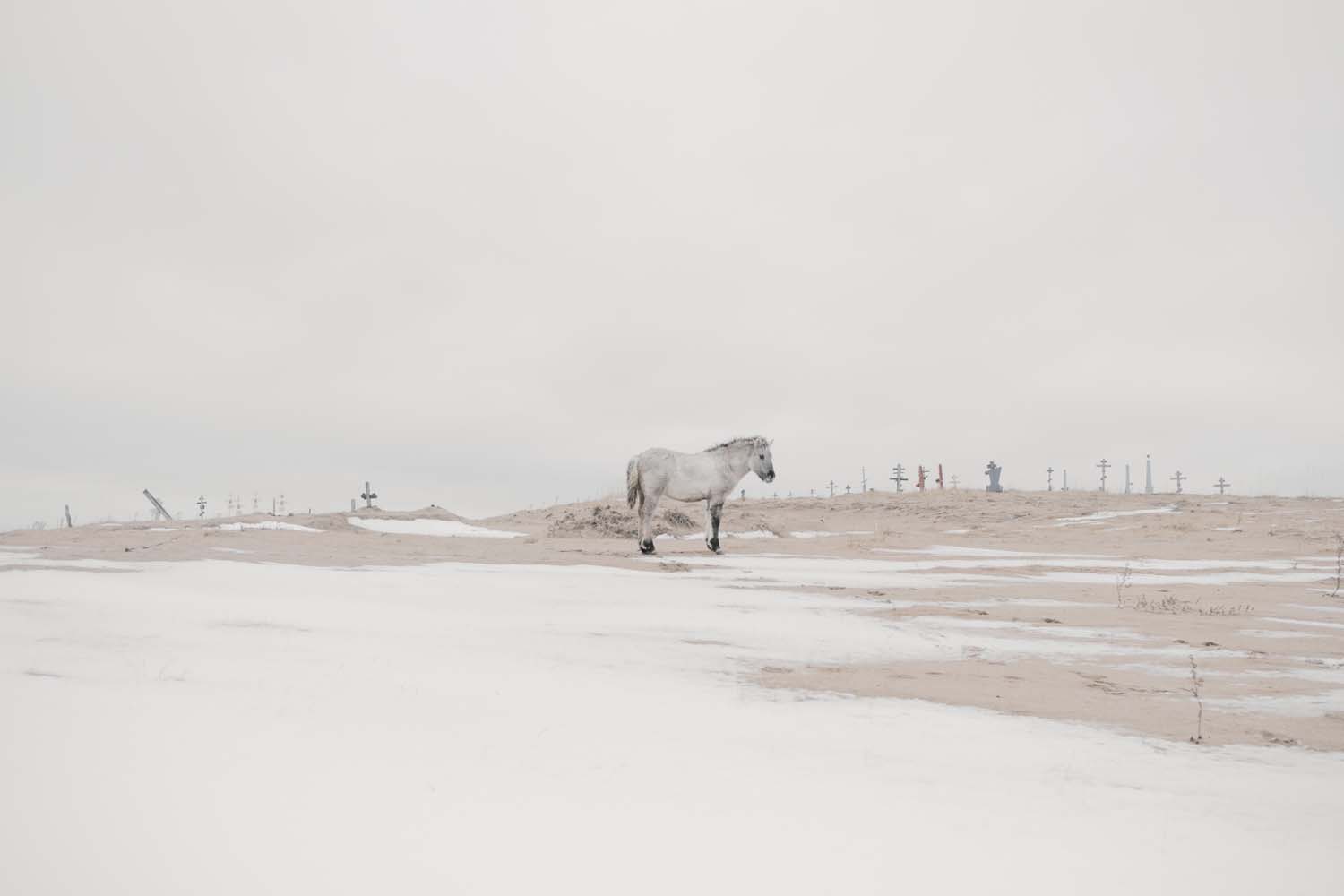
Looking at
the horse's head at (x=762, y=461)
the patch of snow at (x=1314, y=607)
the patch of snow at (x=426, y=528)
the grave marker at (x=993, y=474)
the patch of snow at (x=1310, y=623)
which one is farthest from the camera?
the grave marker at (x=993, y=474)

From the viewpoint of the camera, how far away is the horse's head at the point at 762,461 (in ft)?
45.5

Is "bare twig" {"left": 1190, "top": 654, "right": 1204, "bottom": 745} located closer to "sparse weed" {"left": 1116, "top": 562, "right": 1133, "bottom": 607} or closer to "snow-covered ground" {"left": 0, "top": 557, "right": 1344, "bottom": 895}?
"snow-covered ground" {"left": 0, "top": 557, "right": 1344, "bottom": 895}

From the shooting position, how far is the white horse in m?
13.0

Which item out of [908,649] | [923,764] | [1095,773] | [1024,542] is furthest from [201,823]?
[1024,542]

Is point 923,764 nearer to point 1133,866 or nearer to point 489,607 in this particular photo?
point 1133,866

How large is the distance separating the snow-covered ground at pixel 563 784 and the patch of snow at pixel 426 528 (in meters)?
13.2

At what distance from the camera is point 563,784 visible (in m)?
2.25

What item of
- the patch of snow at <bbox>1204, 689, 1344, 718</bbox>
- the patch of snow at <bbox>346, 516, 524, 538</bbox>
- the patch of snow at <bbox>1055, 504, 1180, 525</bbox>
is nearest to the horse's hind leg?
the patch of snow at <bbox>346, 516, 524, 538</bbox>

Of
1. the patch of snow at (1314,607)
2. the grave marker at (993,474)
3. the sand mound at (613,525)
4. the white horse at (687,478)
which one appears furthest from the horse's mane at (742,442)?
the grave marker at (993,474)

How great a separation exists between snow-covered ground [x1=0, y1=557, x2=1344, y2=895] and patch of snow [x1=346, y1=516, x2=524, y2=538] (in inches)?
520

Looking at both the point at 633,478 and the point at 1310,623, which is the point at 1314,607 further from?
the point at 633,478

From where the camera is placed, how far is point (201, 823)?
1.83 m

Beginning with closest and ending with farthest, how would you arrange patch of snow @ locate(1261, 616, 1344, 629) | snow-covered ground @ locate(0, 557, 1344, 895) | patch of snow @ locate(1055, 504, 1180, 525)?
snow-covered ground @ locate(0, 557, 1344, 895)
patch of snow @ locate(1261, 616, 1344, 629)
patch of snow @ locate(1055, 504, 1180, 525)

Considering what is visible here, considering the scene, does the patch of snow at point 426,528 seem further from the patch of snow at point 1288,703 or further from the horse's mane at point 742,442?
the patch of snow at point 1288,703
